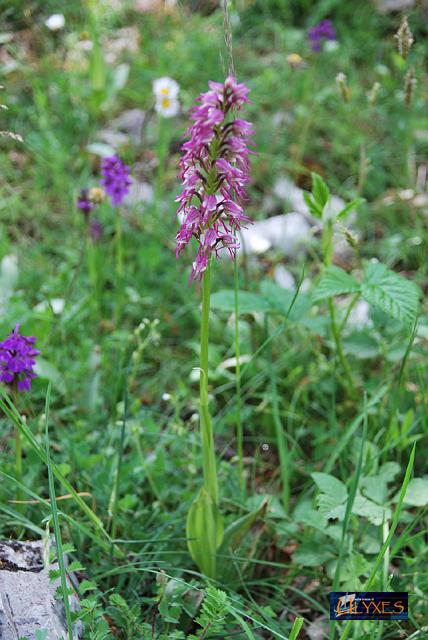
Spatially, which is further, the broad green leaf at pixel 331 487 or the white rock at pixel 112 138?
the white rock at pixel 112 138

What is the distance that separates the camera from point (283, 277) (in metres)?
2.64

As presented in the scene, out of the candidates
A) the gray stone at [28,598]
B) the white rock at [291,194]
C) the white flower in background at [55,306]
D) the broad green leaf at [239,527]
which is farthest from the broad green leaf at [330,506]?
the white rock at [291,194]

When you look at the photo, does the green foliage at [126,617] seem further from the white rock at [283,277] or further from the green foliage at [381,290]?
the white rock at [283,277]

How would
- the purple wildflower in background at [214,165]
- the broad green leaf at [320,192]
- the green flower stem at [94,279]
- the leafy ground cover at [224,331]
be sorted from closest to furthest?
the purple wildflower in background at [214,165]
the leafy ground cover at [224,331]
the broad green leaf at [320,192]
the green flower stem at [94,279]

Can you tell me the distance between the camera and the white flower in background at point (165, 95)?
2963 mm

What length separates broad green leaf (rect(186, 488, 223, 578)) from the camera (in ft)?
4.78

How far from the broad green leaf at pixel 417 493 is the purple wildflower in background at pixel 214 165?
747 mm

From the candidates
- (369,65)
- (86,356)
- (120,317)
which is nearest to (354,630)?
(86,356)

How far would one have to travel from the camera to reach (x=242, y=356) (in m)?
2.28

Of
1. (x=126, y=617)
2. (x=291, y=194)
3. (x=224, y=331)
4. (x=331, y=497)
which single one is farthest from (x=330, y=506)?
(x=291, y=194)

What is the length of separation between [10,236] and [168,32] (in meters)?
1.81

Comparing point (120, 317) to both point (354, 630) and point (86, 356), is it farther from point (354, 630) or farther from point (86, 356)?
point (354, 630)

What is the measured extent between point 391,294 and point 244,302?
44cm

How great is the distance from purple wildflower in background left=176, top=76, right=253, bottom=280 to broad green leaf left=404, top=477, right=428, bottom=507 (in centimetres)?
75
